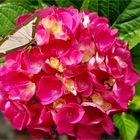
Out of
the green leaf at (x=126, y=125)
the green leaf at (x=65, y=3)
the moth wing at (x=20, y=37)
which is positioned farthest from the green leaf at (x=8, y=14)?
the green leaf at (x=126, y=125)

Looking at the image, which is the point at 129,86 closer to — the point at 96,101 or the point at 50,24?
the point at 96,101

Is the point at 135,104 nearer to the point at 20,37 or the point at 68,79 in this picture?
the point at 68,79

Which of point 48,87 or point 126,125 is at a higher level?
point 48,87

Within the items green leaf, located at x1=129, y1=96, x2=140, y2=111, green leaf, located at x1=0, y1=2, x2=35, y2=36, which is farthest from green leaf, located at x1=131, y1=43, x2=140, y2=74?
green leaf, located at x1=0, y1=2, x2=35, y2=36

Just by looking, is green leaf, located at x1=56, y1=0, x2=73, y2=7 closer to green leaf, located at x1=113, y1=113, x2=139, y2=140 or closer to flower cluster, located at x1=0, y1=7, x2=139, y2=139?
flower cluster, located at x1=0, y1=7, x2=139, y2=139

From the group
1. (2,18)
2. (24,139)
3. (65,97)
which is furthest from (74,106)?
(24,139)

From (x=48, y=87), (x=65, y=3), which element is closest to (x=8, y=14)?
(x=65, y=3)
